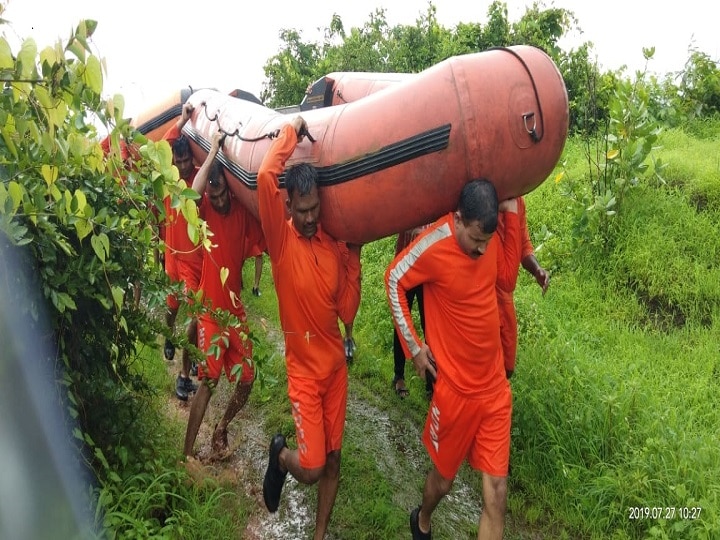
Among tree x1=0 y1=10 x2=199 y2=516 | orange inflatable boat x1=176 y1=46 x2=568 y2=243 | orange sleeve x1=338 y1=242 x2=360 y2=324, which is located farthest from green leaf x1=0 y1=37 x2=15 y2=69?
orange sleeve x1=338 y1=242 x2=360 y2=324

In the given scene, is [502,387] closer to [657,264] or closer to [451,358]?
[451,358]

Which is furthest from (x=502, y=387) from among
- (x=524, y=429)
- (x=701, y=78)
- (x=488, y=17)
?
(x=488, y=17)

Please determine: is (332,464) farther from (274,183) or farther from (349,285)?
(274,183)

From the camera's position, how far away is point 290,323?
2660 mm

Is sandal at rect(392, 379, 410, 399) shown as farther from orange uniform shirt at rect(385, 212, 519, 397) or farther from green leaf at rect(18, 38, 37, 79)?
green leaf at rect(18, 38, 37, 79)

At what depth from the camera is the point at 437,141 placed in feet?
7.14

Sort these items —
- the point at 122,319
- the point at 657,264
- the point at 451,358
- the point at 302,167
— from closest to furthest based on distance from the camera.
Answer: the point at 122,319 → the point at 302,167 → the point at 451,358 → the point at 657,264

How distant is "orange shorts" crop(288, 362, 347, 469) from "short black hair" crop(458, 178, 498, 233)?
3.31ft

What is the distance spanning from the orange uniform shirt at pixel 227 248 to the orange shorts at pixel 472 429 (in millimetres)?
1312

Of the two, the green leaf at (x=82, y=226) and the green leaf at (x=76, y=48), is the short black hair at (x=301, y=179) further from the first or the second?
the green leaf at (x=76, y=48)

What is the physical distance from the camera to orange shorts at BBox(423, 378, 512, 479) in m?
2.53

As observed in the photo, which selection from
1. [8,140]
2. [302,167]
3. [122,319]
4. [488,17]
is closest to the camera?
[8,140]

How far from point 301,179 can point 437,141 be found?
599 millimetres

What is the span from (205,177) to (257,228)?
0.62 meters
